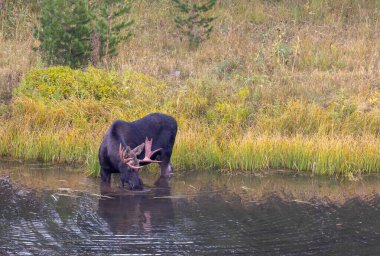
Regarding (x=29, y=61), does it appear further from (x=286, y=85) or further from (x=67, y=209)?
(x=67, y=209)

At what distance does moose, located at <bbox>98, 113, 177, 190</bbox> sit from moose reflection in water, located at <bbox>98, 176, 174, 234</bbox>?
21cm

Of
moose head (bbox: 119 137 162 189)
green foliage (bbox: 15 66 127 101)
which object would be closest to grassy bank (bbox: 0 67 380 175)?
green foliage (bbox: 15 66 127 101)

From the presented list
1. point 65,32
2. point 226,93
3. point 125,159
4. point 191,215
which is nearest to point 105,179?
point 125,159

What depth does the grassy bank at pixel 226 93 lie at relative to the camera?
502 inches

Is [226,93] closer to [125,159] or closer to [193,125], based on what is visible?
[193,125]

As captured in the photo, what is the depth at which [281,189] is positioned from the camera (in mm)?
11469

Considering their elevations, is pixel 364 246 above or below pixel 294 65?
below

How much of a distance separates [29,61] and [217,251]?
9559 mm

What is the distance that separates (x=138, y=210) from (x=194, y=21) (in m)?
9.40

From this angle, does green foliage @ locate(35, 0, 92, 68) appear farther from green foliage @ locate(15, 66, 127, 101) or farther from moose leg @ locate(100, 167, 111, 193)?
moose leg @ locate(100, 167, 111, 193)

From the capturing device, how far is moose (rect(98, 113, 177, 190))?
10477 mm

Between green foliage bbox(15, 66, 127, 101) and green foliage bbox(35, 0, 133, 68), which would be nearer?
green foliage bbox(15, 66, 127, 101)

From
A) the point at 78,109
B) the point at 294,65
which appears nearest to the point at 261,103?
the point at 294,65

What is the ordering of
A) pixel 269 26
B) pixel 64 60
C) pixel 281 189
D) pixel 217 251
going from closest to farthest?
1. pixel 217 251
2. pixel 281 189
3. pixel 64 60
4. pixel 269 26
